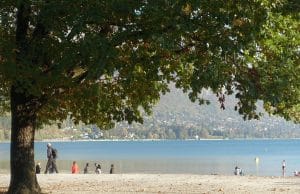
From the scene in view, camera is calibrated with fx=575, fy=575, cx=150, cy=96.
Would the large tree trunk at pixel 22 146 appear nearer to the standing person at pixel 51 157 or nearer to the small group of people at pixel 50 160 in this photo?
the standing person at pixel 51 157

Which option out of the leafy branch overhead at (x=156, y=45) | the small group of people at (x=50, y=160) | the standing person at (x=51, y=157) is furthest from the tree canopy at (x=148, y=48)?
the small group of people at (x=50, y=160)

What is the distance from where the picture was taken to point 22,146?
20.6m

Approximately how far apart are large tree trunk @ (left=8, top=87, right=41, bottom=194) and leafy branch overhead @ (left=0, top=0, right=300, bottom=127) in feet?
2.22

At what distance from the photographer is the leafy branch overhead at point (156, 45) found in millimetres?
15398

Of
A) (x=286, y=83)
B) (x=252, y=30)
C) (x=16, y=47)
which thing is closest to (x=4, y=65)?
(x=16, y=47)

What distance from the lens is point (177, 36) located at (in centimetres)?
1552

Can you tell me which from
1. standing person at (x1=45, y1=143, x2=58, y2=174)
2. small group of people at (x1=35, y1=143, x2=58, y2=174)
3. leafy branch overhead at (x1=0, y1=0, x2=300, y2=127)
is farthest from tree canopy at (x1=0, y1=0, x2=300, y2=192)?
small group of people at (x1=35, y1=143, x2=58, y2=174)

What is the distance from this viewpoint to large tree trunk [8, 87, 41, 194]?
20422 mm

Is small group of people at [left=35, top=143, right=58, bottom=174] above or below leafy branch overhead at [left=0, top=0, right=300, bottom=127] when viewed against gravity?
below

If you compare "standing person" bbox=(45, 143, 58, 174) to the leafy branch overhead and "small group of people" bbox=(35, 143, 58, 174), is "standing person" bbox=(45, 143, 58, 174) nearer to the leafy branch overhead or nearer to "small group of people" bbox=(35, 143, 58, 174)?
"small group of people" bbox=(35, 143, 58, 174)

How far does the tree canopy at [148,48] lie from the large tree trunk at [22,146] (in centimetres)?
4

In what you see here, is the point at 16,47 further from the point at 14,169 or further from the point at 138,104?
the point at 138,104

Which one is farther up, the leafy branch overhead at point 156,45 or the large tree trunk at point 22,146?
the leafy branch overhead at point 156,45

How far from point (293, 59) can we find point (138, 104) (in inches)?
313
